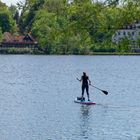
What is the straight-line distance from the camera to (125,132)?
1132 inches

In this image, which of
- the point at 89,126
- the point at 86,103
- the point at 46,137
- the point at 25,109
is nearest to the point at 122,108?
the point at 86,103

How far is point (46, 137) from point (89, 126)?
4295 millimetres

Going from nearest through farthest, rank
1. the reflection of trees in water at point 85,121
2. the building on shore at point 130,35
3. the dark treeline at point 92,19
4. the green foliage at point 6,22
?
the dark treeline at point 92,19
the building on shore at point 130,35
the reflection of trees in water at point 85,121
the green foliage at point 6,22

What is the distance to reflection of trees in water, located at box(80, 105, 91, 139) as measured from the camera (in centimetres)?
2861

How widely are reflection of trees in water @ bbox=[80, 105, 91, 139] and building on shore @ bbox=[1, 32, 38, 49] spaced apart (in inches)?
5393

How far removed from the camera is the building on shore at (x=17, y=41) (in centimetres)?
17879

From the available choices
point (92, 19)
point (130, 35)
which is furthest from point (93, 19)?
point (130, 35)

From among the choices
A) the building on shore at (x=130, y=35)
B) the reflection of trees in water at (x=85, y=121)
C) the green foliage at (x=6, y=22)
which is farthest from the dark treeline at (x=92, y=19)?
the green foliage at (x=6, y=22)

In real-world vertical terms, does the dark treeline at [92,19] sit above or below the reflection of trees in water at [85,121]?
above

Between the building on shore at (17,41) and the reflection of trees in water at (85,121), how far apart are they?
13699 centimetres

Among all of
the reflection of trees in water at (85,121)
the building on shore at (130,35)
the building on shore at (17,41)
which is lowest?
the reflection of trees in water at (85,121)

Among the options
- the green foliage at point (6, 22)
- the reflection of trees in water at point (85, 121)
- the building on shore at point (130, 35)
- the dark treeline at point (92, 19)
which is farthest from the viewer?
the green foliage at point (6, 22)

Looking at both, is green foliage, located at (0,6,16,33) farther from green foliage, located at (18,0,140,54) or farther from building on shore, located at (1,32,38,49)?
green foliage, located at (18,0,140,54)

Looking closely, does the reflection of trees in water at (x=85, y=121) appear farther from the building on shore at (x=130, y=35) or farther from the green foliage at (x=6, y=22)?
the green foliage at (x=6, y=22)
